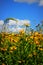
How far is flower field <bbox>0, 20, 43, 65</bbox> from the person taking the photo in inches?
198

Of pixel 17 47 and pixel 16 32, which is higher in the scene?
pixel 16 32

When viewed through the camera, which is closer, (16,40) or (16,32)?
(16,40)

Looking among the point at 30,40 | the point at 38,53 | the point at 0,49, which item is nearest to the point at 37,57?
the point at 38,53

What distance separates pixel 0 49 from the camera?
16.9 ft

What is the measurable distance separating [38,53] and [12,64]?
677 millimetres

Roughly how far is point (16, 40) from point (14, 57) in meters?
0.48

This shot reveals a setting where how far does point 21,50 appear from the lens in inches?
201

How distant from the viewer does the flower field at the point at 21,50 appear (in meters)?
5.04

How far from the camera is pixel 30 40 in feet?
17.5

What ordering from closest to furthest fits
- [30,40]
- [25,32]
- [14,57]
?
[14,57] < [30,40] < [25,32]

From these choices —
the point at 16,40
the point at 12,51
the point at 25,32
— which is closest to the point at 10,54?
the point at 12,51

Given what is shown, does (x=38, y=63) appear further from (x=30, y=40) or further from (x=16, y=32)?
(x=16, y=32)

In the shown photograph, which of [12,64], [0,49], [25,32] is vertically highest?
[25,32]

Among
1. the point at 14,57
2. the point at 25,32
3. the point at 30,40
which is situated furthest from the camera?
the point at 25,32
